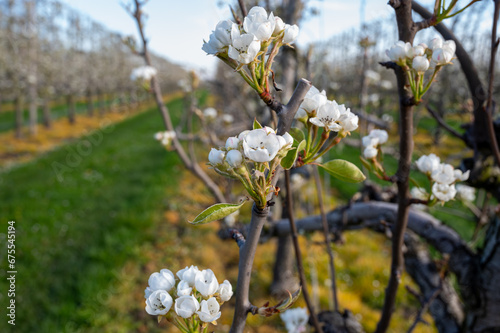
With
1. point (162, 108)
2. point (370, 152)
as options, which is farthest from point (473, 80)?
point (162, 108)

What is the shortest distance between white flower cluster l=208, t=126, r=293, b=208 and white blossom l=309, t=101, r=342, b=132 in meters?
0.10

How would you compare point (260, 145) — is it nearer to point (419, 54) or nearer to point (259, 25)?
point (259, 25)

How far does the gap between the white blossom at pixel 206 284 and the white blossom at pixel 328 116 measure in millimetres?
346

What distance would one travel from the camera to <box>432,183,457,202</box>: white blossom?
851 millimetres

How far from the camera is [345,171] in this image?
2.17 feet

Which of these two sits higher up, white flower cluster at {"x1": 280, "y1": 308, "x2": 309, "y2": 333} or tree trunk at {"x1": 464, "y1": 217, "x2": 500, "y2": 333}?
tree trunk at {"x1": 464, "y1": 217, "x2": 500, "y2": 333}

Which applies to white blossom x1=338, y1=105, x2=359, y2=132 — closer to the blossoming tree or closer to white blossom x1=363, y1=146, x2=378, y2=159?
the blossoming tree

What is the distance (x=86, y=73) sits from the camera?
2200cm

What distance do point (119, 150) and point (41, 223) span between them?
5.19 metres

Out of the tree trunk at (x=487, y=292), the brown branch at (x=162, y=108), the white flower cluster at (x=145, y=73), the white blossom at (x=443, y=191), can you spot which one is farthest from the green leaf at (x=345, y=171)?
the white flower cluster at (x=145, y=73)

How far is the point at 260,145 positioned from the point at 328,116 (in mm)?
167

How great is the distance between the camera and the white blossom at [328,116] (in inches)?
24.6

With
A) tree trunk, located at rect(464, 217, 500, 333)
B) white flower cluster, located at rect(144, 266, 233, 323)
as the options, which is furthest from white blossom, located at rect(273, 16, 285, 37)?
tree trunk, located at rect(464, 217, 500, 333)

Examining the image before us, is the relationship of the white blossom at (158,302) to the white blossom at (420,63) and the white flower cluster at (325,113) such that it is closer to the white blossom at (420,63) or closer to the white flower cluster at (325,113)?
the white flower cluster at (325,113)
